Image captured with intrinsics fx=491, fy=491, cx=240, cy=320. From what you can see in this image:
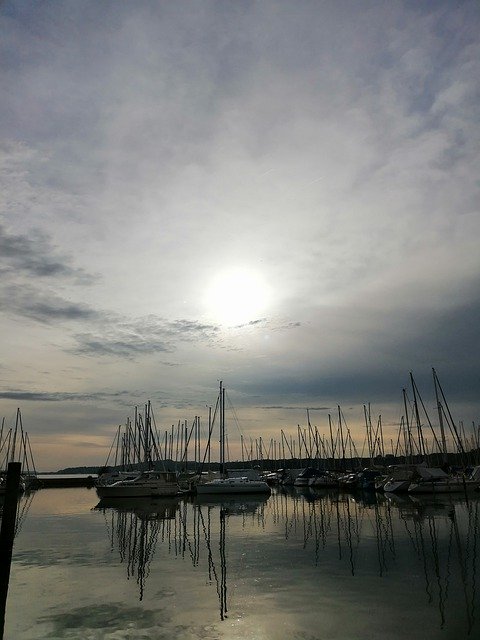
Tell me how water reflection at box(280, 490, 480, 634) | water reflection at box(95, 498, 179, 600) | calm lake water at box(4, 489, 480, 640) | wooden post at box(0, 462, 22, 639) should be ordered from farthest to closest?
1. water reflection at box(95, 498, 179, 600)
2. water reflection at box(280, 490, 480, 634)
3. wooden post at box(0, 462, 22, 639)
4. calm lake water at box(4, 489, 480, 640)

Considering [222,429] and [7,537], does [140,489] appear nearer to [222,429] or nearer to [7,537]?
[222,429]

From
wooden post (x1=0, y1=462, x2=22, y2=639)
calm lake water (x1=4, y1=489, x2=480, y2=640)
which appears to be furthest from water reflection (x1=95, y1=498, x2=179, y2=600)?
wooden post (x1=0, y1=462, x2=22, y2=639)

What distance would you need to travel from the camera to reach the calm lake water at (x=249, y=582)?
41.0 feet

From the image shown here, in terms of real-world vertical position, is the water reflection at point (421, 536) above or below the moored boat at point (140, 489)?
below

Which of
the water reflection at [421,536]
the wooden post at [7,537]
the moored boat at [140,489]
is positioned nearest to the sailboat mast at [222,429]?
the moored boat at [140,489]

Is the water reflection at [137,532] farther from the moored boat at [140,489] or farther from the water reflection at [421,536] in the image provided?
A: the moored boat at [140,489]

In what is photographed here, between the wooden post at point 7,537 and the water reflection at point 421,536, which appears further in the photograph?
the water reflection at point 421,536

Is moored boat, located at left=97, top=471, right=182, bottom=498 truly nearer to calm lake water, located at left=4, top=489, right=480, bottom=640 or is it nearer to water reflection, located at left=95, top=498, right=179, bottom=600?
water reflection, located at left=95, top=498, right=179, bottom=600

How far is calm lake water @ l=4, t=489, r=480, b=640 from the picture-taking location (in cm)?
1249

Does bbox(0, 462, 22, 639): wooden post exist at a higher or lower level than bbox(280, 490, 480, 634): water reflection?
higher

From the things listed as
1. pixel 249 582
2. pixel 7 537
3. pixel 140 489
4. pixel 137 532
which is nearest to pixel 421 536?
pixel 249 582

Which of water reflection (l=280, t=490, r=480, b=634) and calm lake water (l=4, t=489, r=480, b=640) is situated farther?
water reflection (l=280, t=490, r=480, b=634)

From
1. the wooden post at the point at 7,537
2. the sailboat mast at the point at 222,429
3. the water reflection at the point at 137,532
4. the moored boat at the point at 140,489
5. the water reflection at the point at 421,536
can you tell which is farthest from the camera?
the sailboat mast at the point at 222,429

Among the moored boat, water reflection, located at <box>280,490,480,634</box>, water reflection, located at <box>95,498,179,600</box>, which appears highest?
the moored boat
